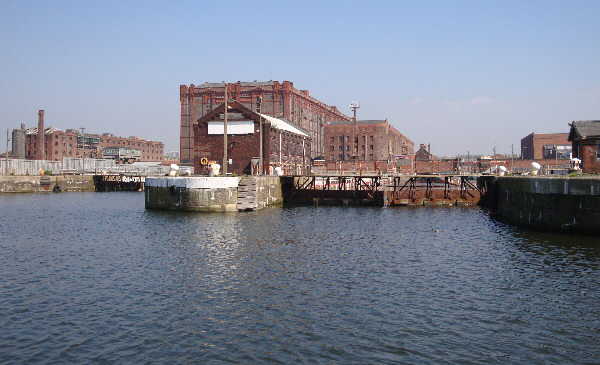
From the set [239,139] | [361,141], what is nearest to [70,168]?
[239,139]

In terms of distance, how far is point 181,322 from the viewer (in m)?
14.6

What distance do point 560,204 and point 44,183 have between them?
8356 cm

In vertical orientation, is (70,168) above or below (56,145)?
below

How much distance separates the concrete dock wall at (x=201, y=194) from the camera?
144ft

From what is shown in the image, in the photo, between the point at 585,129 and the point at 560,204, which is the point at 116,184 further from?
the point at 560,204

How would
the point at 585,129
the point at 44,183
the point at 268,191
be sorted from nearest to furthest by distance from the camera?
the point at 268,191, the point at 585,129, the point at 44,183

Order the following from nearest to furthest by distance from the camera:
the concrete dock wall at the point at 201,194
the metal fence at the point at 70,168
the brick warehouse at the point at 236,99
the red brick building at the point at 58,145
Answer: the concrete dock wall at the point at 201,194 → the metal fence at the point at 70,168 → the brick warehouse at the point at 236,99 → the red brick building at the point at 58,145

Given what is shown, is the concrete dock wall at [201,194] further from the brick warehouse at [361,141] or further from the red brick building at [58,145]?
the red brick building at [58,145]

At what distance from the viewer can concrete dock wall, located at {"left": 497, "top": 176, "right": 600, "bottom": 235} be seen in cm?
2894

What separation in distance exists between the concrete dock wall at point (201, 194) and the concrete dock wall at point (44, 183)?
47.1 meters

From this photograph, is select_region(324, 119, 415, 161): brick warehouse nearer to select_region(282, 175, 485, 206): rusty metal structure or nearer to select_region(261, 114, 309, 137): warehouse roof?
select_region(261, 114, 309, 137): warehouse roof

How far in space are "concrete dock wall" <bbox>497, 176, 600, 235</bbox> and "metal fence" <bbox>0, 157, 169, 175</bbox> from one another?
81641 millimetres

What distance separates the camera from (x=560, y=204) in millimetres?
30891

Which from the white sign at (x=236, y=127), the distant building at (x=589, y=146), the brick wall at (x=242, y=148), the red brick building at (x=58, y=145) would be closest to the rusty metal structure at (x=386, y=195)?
the brick wall at (x=242, y=148)
